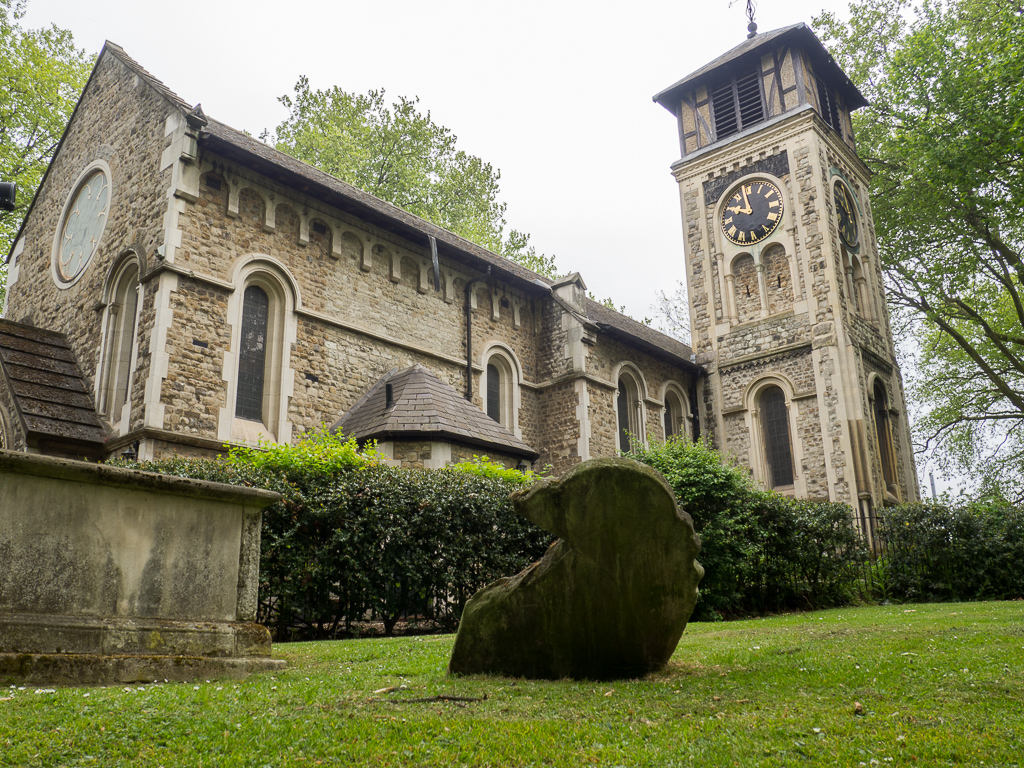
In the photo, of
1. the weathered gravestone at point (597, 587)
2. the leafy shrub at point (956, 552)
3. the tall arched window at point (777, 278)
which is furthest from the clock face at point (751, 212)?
the weathered gravestone at point (597, 587)

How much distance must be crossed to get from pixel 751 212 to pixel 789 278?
2572 mm

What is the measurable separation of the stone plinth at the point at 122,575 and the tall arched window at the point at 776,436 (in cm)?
1923

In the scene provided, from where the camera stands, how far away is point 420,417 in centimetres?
1347

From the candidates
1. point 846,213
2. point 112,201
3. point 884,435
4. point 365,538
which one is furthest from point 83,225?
point 884,435

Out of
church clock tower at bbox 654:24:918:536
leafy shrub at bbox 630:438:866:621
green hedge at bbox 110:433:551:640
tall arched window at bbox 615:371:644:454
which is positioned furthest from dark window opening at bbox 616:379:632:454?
green hedge at bbox 110:433:551:640

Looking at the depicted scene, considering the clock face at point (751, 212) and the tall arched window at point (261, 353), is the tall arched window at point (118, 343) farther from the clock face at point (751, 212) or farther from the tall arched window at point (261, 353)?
the clock face at point (751, 212)

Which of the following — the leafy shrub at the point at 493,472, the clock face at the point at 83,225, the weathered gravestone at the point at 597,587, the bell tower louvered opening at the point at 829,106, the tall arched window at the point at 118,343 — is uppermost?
the bell tower louvered opening at the point at 829,106

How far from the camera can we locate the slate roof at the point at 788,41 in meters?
23.7

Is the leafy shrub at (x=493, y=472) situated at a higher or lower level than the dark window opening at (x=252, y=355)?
lower

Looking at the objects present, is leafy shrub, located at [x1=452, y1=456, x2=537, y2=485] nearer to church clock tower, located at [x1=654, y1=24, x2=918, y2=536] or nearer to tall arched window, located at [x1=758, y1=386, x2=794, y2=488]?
church clock tower, located at [x1=654, y1=24, x2=918, y2=536]

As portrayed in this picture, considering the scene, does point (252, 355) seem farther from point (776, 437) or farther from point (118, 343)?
point (776, 437)

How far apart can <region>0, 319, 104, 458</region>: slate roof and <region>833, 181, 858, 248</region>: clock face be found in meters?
20.5

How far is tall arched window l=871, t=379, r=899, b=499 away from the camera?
22.3 metres

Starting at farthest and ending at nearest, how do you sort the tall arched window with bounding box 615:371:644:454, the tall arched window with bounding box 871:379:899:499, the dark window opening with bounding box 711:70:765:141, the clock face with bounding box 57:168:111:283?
1. the dark window opening with bounding box 711:70:765:141
2. the tall arched window with bounding box 871:379:899:499
3. the tall arched window with bounding box 615:371:644:454
4. the clock face with bounding box 57:168:111:283
